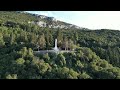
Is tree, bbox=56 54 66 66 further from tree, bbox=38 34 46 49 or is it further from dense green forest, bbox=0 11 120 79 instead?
tree, bbox=38 34 46 49

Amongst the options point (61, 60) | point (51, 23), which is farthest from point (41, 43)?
point (51, 23)

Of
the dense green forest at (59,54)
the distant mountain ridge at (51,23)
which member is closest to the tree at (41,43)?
the dense green forest at (59,54)

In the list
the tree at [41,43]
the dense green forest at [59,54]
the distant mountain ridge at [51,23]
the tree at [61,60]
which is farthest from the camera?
the distant mountain ridge at [51,23]

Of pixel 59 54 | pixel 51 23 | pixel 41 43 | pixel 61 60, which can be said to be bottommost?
→ pixel 61 60

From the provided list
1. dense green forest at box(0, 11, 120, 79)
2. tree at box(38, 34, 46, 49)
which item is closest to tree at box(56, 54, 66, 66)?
dense green forest at box(0, 11, 120, 79)

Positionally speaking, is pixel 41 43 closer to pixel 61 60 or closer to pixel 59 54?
pixel 59 54

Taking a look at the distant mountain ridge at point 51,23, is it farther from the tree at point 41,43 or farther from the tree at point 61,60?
the tree at point 61,60
